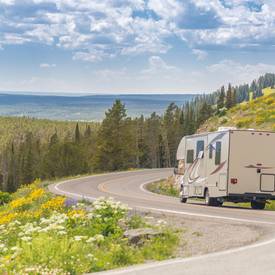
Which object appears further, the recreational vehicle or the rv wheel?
the rv wheel

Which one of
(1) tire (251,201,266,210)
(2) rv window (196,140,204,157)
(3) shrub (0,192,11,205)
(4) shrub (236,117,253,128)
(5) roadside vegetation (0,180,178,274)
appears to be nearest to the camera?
(5) roadside vegetation (0,180,178,274)

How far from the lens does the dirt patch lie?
11898 mm

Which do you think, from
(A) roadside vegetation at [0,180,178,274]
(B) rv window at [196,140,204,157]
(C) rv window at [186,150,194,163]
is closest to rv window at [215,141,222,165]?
(B) rv window at [196,140,204,157]

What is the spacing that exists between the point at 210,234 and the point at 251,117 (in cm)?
3105

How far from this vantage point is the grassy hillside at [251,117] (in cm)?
4066

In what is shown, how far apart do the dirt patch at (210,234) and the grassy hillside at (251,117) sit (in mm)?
23177

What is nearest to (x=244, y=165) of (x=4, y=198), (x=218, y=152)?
(x=218, y=152)

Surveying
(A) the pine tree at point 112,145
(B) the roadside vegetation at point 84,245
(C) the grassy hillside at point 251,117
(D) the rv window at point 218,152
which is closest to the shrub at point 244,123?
(C) the grassy hillside at point 251,117

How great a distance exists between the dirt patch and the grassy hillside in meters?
23.2

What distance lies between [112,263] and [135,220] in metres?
4.27

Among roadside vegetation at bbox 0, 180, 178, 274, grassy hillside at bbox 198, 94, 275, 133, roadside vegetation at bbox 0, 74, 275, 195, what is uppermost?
grassy hillside at bbox 198, 94, 275, 133

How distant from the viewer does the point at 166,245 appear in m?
12.1

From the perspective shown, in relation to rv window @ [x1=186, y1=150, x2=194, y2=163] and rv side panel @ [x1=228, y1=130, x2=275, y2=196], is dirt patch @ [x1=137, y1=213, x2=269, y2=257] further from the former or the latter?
rv window @ [x1=186, y1=150, x2=194, y2=163]

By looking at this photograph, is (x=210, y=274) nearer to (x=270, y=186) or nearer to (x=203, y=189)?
(x=270, y=186)
